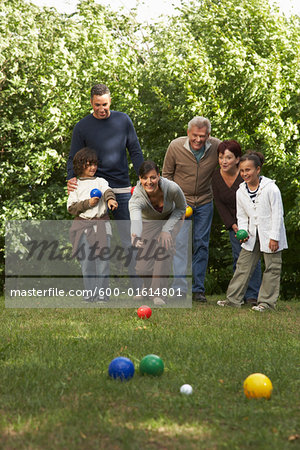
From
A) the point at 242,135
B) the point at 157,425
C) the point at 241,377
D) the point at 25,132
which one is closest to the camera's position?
the point at 157,425

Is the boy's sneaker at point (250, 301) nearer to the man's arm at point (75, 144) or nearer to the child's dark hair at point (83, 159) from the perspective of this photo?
the child's dark hair at point (83, 159)

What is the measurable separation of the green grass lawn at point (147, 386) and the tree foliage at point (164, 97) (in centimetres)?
508

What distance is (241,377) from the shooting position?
9.96 feet

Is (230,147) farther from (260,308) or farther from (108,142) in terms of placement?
(260,308)

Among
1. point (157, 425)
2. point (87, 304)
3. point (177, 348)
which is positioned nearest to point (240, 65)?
point (87, 304)

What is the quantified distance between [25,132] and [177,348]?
831cm

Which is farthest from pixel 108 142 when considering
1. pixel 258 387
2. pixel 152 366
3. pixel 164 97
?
pixel 164 97

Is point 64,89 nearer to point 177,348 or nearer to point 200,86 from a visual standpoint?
point 200,86

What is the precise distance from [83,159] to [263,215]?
A: 1.99 metres

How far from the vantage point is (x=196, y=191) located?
641cm

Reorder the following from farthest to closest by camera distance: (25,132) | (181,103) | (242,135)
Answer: (25,132)
(181,103)
(242,135)

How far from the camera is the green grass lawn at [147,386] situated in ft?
7.29

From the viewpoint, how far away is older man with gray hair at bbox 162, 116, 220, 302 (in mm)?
6297

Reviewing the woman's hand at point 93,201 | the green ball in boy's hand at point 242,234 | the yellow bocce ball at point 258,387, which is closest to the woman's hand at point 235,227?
the green ball in boy's hand at point 242,234
